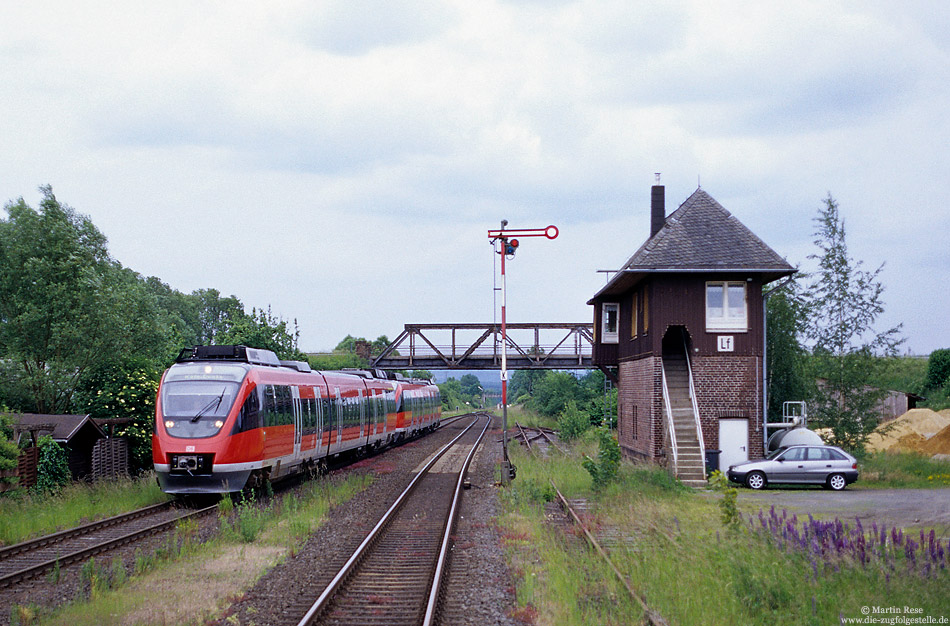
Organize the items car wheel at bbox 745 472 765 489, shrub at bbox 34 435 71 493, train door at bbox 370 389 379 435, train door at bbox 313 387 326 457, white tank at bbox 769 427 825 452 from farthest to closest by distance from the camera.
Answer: train door at bbox 370 389 379 435 → train door at bbox 313 387 326 457 → white tank at bbox 769 427 825 452 → car wheel at bbox 745 472 765 489 → shrub at bbox 34 435 71 493

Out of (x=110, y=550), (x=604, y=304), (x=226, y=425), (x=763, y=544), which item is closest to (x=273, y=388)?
(x=226, y=425)

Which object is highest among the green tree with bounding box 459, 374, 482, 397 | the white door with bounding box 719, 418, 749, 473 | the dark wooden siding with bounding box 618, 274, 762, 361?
the dark wooden siding with bounding box 618, 274, 762, 361

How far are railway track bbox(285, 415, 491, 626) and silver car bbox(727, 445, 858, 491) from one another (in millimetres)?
7550

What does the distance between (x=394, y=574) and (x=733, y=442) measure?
1314 centimetres

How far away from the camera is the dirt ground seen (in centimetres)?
1352

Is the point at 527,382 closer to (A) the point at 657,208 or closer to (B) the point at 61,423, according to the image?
(A) the point at 657,208

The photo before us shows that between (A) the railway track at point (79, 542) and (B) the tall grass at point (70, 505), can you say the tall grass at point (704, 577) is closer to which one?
(A) the railway track at point (79, 542)

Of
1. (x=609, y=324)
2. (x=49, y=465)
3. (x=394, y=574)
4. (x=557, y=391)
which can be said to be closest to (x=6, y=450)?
(x=49, y=465)

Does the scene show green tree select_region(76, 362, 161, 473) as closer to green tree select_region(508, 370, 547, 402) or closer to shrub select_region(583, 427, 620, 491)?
shrub select_region(583, 427, 620, 491)

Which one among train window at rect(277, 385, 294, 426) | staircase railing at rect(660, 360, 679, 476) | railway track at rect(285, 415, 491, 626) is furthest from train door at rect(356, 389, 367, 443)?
staircase railing at rect(660, 360, 679, 476)

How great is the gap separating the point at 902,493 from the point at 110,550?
1674 centimetres

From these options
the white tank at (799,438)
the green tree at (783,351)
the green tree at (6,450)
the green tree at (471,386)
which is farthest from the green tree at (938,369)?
the green tree at (471,386)

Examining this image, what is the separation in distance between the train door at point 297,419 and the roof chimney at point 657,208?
14603 mm

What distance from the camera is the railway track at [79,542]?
33.1 ft
